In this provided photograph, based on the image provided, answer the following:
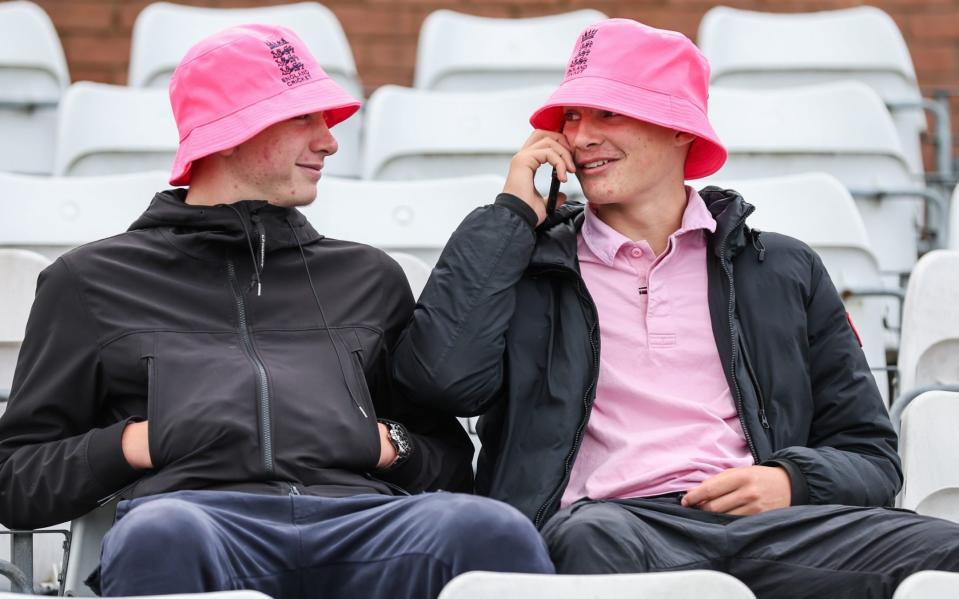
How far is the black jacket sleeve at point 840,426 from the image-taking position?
8.40 ft

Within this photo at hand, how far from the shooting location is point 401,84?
5.88 meters

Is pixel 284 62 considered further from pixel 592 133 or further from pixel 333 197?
pixel 333 197

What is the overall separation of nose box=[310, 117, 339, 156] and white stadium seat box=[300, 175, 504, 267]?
74 centimetres

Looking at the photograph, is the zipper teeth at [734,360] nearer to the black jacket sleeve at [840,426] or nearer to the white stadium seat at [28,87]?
the black jacket sleeve at [840,426]

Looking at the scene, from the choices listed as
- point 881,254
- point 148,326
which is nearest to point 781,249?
point 148,326

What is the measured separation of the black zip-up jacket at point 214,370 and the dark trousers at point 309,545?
0.37 feet

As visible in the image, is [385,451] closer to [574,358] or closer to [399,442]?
[399,442]

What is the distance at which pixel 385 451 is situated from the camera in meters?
2.59

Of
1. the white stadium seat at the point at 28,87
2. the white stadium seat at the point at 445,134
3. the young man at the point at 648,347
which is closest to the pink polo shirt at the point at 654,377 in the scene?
the young man at the point at 648,347

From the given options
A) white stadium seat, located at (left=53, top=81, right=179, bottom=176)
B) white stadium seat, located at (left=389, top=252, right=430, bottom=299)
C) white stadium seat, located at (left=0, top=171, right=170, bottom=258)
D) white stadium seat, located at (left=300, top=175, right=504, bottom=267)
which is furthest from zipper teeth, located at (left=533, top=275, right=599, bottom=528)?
white stadium seat, located at (left=53, top=81, right=179, bottom=176)

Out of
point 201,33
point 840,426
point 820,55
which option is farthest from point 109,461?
point 820,55

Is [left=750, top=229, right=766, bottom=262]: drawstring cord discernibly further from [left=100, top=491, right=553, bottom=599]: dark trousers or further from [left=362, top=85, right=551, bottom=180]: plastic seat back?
[left=362, top=85, right=551, bottom=180]: plastic seat back

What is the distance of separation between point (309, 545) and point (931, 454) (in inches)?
45.1

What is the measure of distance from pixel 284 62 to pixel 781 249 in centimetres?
97
